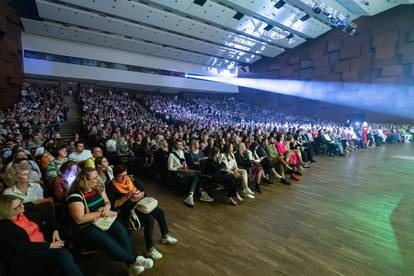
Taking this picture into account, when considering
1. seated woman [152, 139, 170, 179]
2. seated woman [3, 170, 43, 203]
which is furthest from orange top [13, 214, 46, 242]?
seated woman [152, 139, 170, 179]

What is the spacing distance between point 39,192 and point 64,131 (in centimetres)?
902

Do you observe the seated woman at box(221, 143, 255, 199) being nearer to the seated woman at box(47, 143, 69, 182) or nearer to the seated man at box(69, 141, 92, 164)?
the seated man at box(69, 141, 92, 164)

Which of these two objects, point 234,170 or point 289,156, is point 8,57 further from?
point 289,156

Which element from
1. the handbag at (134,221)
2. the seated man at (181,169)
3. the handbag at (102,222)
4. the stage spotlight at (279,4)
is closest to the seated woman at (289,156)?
the seated man at (181,169)

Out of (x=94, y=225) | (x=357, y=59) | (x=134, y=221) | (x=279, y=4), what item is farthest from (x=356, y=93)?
(x=94, y=225)

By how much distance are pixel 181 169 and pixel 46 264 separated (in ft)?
8.63

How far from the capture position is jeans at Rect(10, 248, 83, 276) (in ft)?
5.56

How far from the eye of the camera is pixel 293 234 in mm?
3041

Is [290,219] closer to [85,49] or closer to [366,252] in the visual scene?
[366,252]

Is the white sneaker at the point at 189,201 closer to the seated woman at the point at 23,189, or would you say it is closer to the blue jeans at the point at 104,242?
the blue jeans at the point at 104,242

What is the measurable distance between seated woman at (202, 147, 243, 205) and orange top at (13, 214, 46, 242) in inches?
100

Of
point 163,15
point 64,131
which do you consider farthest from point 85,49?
point 64,131

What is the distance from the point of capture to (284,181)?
5.23 m

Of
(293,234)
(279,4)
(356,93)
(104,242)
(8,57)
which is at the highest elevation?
(279,4)
